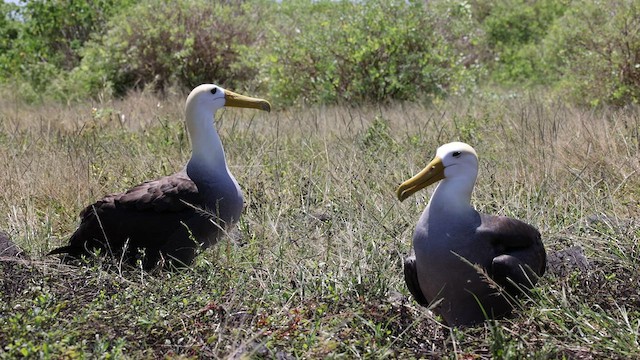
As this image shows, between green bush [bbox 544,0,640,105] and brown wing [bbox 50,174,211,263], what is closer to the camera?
brown wing [bbox 50,174,211,263]

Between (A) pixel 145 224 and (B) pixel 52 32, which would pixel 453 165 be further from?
(B) pixel 52 32

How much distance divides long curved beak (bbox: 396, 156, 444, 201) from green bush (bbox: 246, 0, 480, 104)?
5197mm

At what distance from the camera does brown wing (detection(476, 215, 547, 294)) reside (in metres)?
2.77

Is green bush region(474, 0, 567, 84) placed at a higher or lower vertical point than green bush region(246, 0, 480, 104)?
lower

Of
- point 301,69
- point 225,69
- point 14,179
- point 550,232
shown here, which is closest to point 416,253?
point 550,232

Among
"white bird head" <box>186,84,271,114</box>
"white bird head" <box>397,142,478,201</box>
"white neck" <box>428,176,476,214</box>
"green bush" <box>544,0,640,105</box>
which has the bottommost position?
"green bush" <box>544,0,640,105</box>

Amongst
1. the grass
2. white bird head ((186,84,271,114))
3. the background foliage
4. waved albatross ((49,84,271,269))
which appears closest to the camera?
the grass

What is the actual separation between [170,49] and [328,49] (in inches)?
111

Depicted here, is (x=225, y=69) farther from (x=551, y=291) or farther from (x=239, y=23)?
(x=551, y=291)

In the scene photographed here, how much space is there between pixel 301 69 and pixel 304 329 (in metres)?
6.45

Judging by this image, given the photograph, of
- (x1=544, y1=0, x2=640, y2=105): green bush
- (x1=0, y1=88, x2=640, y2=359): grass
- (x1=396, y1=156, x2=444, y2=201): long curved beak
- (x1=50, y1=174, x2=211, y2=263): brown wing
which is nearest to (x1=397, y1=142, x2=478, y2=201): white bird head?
(x1=396, y1=156, x2=444, y2=201): long curved beak

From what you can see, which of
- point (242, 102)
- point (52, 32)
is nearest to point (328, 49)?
point (242, 102)

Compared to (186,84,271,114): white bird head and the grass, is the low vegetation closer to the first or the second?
the grass

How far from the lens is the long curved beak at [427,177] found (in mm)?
2979
